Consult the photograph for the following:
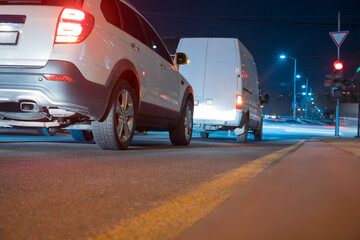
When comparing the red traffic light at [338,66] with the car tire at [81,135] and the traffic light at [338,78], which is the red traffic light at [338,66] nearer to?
the traffic light at [338,78]

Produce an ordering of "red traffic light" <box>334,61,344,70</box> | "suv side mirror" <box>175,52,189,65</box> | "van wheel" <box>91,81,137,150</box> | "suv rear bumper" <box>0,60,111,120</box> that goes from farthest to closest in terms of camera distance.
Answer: "red traffic light" <box>334,61,344,70</box> → "suv side mirror" <box>175,52,189,65</box> → "van wheel" <box>91,81,137,150</box> → "suv rear bumper" <box>0,60,111,120</box>

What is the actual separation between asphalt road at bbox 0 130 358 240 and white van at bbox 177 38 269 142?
6.34 meters

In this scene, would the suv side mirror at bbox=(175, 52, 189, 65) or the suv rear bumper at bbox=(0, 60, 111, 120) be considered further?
the suv side mirror at bbox=(175, 52, 189, 65)

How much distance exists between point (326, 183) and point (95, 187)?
2.09 meters

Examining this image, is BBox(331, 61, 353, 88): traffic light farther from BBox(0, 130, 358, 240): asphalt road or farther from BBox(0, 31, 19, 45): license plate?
BBox(0, 31, 19, 45): license plate

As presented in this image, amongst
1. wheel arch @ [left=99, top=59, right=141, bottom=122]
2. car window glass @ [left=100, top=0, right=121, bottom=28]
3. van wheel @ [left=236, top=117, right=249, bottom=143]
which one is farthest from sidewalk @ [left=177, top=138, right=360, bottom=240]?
van wheel @ [left=236, top=117, right=249, bottom=143]

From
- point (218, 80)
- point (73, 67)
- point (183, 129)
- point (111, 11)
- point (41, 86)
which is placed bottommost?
point (183, 129)

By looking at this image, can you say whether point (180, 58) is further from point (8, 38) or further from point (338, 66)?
point (338, 66)

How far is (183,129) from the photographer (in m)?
8.38

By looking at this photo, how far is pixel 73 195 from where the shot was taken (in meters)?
2.71

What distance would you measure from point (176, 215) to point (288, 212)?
704 mm

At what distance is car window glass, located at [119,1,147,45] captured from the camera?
5.84 metres

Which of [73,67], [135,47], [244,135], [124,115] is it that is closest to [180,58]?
[135,47]

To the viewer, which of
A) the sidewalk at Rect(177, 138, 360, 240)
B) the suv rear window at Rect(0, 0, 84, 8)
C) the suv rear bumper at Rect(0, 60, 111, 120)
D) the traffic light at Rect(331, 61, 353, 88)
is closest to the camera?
the sidewalk at Rect(177, 138, 360, 240)
